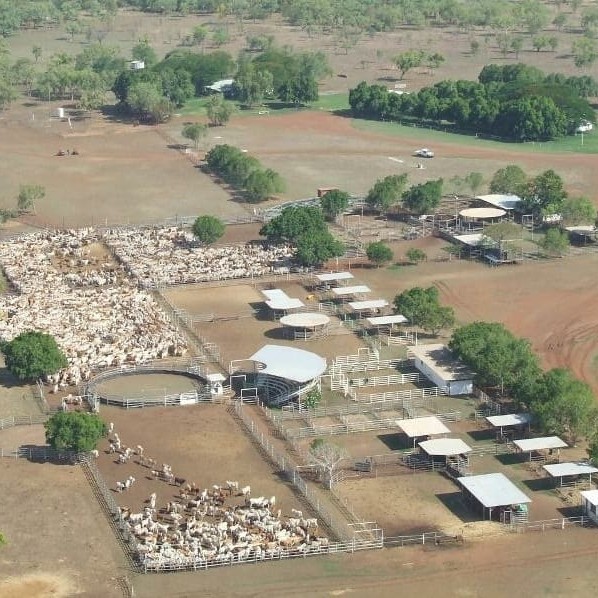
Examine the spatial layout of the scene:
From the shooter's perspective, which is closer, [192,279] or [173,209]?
[192,279]

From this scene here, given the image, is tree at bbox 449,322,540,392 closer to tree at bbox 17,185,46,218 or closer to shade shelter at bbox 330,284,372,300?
shade shelter at bbox 330,284,372,300

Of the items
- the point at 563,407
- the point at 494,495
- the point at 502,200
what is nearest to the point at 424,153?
the point at 502,200

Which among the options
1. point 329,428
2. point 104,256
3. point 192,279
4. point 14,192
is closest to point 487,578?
point 329,428

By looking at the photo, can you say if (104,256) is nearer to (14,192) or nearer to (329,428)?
(14,192)

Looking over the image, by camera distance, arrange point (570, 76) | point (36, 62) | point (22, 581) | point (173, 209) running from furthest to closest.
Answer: point (36, 62), point (570, 76), point (173, 209), point (22, 581)

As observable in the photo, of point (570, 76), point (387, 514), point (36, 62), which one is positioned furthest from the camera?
point (36, 62)

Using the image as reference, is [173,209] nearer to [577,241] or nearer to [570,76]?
[577,241]

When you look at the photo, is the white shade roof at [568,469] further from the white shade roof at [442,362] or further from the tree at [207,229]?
the tree at [207,229]

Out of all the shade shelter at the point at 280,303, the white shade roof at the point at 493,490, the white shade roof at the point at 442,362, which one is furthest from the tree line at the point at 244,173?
the white shade roof at the point at 493,490
